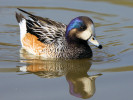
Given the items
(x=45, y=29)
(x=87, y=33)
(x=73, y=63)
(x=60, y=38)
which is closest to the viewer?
(x=87, y=33)

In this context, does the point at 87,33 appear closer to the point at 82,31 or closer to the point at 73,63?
the point at 82,31

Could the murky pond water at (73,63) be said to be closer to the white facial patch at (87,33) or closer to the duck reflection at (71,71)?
the duck reflection at (71,71)

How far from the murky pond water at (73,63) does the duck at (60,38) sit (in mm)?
210

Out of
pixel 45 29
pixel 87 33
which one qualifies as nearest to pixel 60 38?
pixel 45 29

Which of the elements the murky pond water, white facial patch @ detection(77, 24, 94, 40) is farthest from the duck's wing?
white facial patch @ detection(77, 24, 94, 40)

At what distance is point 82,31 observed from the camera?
410 inches

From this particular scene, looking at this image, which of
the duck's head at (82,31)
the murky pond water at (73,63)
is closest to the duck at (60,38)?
the duck's head at (82,31)

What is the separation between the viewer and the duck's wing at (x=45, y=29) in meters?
11.2

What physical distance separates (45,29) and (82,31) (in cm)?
142

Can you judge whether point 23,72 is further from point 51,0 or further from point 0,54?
point 51,0

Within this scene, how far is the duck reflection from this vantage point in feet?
29.4

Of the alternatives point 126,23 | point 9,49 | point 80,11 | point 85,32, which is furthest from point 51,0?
point 85,32

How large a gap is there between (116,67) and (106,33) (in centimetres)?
283

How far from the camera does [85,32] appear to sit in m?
10.4
